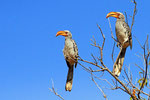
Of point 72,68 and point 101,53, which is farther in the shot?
point 72,68

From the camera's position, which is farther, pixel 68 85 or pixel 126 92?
pixel 68 85

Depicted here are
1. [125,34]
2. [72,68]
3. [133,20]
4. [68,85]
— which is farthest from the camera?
[72,68]

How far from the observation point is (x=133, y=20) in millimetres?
3543

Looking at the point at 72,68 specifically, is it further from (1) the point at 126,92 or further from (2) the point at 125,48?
(1) the point at 126,92

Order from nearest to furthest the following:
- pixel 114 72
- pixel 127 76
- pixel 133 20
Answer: pixel 133 20
pixel 127 76
pixel 114 72

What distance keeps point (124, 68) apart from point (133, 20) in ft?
2.57

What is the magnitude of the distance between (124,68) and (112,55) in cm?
28

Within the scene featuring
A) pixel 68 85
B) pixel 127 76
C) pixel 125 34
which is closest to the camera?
pixel 127 76

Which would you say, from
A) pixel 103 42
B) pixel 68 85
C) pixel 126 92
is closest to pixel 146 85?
pixel 126 92

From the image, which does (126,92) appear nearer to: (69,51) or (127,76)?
(127,76)

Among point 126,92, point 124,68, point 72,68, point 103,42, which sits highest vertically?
point 72,68

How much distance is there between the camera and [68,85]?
529 cm

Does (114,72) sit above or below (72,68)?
below

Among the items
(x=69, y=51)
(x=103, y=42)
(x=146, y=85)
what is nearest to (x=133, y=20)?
(x=103, y=42)
